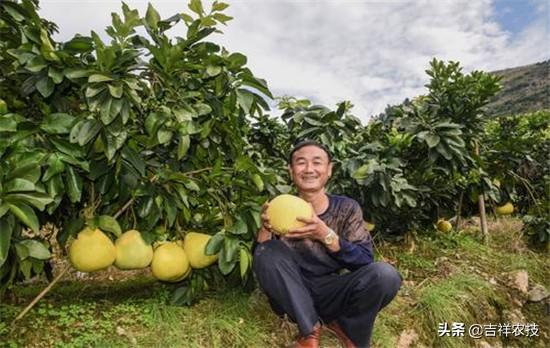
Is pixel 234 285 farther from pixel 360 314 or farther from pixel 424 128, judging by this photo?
pixel 424 128

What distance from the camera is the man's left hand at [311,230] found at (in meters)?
1.86

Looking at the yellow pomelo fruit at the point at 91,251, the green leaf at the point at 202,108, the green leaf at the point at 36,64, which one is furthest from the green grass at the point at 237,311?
the green leaf at the point at 36,64

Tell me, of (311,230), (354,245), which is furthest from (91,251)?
(354,245)

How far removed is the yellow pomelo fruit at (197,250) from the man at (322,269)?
0.23 m

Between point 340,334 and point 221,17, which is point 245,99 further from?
point 340,334

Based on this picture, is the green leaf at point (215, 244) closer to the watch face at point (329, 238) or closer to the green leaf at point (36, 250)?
the watch face at point (329, 238)

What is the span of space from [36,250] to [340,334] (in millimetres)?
1364

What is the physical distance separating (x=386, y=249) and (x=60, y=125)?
2.54 metres

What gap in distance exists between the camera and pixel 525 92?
26.8m

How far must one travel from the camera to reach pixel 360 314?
2041 millimetres

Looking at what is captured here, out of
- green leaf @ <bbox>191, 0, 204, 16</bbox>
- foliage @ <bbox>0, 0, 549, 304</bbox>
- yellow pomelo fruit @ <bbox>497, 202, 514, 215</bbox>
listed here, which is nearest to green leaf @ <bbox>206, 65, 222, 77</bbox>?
foliage @ <bbox>0, 0, 549, 304</bbox>

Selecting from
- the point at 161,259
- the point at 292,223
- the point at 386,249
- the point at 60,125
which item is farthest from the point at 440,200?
the point at 60,125

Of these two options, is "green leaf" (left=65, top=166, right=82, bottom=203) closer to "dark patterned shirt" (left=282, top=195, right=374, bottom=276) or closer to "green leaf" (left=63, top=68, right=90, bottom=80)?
"green leaf" (left=63, top=68, right=90, bottom=80)

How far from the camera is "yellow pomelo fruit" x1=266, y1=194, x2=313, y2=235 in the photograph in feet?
6.15
